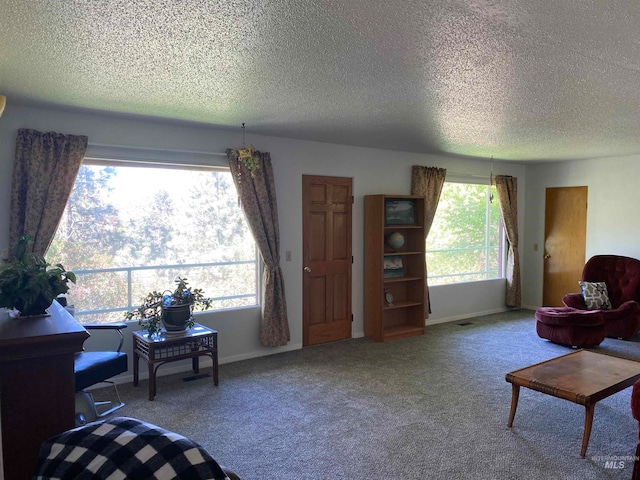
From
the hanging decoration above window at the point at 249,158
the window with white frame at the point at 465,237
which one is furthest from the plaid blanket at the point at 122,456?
the window with white frame at the point at 465,237

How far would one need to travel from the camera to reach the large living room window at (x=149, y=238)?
13.4 ft

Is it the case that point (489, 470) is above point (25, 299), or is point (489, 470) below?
below

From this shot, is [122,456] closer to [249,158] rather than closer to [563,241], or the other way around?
[249,158]

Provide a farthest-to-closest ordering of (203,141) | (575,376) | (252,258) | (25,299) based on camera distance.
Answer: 1. (252,258)
2. (203,141)
3. (575,376)
4. (25,299)

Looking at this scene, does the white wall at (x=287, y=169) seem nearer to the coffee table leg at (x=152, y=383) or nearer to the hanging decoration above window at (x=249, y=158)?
the hanging decoration above window at (x=249, y=158)

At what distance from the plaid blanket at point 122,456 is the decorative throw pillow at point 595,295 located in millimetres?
5920

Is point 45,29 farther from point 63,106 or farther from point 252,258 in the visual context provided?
point 252,258

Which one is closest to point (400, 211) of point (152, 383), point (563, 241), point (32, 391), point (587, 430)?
point (563, 241)

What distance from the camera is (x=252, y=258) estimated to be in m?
5.00

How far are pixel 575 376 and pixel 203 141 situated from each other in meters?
3.80

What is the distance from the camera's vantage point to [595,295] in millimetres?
5797

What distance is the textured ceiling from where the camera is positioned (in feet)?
6.37

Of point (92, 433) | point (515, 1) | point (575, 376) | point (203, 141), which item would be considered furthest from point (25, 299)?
point (575, 376)

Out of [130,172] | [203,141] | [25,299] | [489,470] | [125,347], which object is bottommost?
[489,470]
